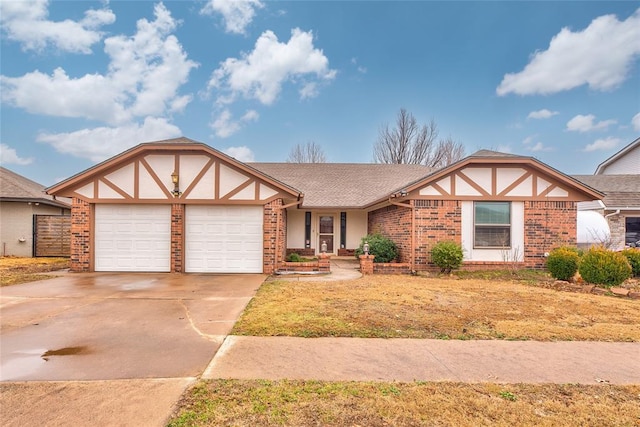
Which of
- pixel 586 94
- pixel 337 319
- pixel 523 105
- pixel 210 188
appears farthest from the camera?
pixel 523 105

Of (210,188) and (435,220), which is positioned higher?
(210,188)

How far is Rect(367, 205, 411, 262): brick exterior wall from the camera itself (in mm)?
11602

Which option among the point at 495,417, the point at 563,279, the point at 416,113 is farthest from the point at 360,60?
the point at 495,417

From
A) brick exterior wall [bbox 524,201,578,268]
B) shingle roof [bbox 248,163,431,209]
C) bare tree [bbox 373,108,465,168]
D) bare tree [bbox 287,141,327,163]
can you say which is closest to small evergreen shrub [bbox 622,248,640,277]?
brick exterior wall [bbox 524,201,578,268]

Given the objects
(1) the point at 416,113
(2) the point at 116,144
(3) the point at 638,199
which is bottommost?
(3) the point at 638,199

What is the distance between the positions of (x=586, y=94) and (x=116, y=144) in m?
29.6

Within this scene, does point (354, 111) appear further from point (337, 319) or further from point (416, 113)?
point (337, 319)

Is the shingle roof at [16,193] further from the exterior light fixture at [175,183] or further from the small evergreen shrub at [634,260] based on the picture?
the small evergreen shrub at [634,260]

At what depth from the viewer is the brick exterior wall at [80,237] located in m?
10.7

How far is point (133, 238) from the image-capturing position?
1095cm

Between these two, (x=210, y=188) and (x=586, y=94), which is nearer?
(x=210, y=188)

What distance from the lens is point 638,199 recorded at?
1552cm

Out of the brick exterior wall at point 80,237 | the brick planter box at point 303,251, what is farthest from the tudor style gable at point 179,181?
the brick planter box at point 303,251

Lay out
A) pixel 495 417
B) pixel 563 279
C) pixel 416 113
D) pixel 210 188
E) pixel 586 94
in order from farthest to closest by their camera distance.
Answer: pixel 416 113, pixel 586 94, pixel 210 188, pixel 563 279, pixel 495 417
